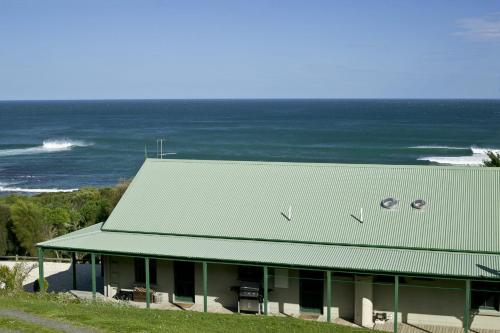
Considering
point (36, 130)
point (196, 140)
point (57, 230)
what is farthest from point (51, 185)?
point (36, 130)

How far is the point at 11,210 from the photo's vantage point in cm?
3328

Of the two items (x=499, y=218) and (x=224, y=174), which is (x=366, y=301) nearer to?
(x=499, y=218)

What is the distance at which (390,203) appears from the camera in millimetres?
22406

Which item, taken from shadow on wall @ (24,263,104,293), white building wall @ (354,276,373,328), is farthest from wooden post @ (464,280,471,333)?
shadow on wall @ (24,263,104,293)

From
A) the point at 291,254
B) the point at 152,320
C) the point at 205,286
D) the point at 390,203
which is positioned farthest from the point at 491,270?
the point at 152,320

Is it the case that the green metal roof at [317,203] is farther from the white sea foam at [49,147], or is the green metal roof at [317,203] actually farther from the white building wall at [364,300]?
the white sea foam at [49,147]

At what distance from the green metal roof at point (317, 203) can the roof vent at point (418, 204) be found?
5.8 inches

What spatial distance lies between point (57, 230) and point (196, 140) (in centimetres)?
7430

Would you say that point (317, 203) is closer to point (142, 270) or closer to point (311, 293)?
point (311, 293)

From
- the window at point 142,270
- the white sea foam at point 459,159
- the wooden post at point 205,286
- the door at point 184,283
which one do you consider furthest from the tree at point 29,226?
the white sea foam at point 459,159

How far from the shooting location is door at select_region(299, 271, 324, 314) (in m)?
21.5

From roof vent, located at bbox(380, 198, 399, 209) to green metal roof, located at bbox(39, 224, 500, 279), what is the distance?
1.89 meters

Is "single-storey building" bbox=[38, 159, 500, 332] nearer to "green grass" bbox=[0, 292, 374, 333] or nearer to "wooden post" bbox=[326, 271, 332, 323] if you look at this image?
"wooden post" bbox=[326, 271, 332, 323]

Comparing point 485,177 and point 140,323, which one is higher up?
point 485,177
